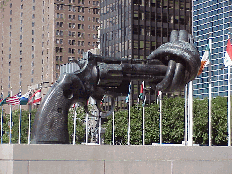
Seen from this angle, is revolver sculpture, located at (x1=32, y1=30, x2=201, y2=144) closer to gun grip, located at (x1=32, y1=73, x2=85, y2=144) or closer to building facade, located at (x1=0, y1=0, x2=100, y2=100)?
gun grip, located at (x1=32, y1=73, x2=85, y2=144)

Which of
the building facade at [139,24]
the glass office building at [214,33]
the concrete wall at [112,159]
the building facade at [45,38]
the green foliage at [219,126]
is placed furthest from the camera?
the building facade at [45,38]

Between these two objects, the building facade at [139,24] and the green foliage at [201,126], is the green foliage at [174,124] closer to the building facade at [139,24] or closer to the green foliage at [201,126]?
the green foliage at [201,126]

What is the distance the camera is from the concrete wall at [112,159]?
15.2 metres

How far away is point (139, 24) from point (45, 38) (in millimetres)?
41551

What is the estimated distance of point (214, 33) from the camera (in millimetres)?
109562

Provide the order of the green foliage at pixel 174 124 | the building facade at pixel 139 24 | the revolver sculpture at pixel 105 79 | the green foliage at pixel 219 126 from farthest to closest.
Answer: the building facade at pixel 139 24, the green foliage at pixel 174 124, the green foliage at pixel 219 126, the revolver sculpture at pixel 105 79

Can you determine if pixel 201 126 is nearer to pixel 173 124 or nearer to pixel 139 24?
pixel 173 124

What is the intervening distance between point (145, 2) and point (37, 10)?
4805cm

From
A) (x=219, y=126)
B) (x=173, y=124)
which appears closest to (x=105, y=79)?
(x=219, y=126)

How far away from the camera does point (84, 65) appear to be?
16.9 meters

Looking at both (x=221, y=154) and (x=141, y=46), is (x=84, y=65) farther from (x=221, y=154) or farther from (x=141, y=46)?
(x=141, y=46)

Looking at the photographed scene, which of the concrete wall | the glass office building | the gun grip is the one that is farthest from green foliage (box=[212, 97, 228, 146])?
the gun grip

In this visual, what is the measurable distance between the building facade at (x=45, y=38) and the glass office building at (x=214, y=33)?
32764 mm

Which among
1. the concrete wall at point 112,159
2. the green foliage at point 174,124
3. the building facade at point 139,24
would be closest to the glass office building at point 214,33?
the building facade at point 139,24
